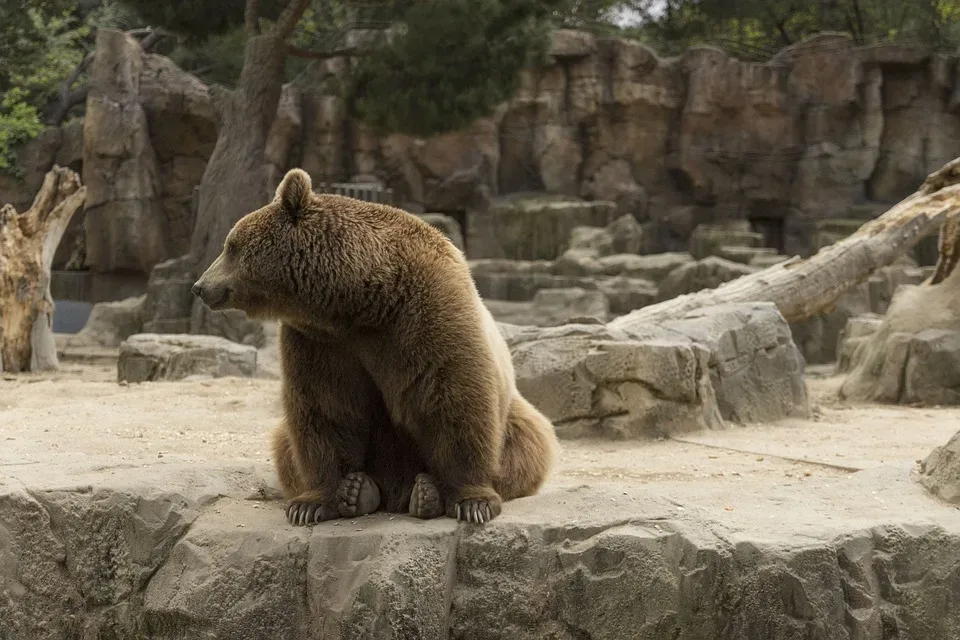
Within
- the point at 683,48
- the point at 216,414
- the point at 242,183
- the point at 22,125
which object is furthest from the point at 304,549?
the point at 683,48

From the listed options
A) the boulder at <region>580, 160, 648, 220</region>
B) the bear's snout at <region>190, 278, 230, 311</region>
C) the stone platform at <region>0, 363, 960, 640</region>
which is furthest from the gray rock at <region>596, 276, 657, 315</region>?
the bear's snout at <region>190, 278, 230, 311</region>

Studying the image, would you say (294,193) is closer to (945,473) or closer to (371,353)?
(371,353)

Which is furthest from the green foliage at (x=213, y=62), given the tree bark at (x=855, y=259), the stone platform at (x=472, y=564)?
the stone platform at (x=472, y=564)

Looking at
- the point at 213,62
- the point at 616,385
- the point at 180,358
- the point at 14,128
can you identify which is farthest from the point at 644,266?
the point at 213,62

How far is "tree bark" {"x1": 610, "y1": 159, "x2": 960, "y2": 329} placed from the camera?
867 cm

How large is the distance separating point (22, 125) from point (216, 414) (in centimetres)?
1449

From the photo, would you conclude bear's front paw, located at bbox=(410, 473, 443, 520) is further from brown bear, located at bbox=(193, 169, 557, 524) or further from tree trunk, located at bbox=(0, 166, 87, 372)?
tree trunk, located at bbox=(0, 166, 87, 372)

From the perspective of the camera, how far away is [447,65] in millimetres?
13445

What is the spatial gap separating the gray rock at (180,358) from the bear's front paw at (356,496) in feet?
17.4

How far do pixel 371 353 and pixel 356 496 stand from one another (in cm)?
51

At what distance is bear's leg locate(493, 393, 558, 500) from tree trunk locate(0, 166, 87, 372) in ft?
23.0

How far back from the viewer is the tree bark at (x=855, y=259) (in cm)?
867

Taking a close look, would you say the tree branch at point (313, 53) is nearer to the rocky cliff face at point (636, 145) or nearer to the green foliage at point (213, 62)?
the rocky cliff face at point (636, 145)

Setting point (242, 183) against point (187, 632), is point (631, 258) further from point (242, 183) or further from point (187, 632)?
point (187, 632)
